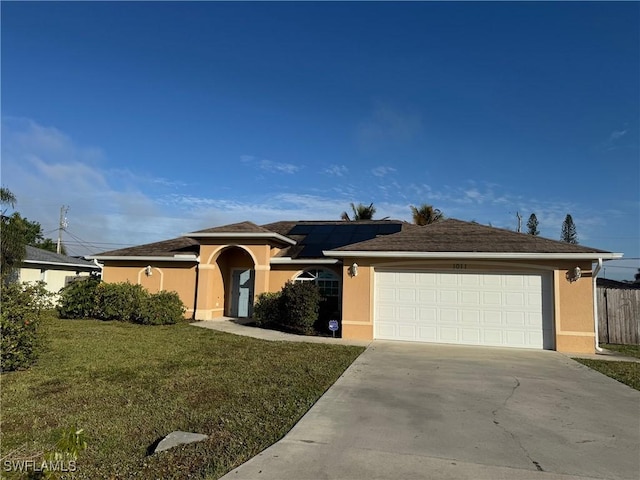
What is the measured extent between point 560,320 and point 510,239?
2776mm

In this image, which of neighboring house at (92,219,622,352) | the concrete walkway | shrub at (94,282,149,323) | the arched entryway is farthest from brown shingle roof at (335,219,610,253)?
shrub at (94,282,149,323)

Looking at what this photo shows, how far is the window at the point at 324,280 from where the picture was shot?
1617cm

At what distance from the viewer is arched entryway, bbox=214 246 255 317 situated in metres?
18.8

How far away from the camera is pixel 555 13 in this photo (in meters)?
10.9

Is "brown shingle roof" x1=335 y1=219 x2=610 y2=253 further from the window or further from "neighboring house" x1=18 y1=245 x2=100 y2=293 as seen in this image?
"neighboring house" x1=18 y1=245 x2=100 y2=293

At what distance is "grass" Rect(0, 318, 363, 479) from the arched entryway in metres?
7.56

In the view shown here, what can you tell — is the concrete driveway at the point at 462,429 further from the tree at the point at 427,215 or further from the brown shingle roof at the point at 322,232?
the tree at the point at 427,215

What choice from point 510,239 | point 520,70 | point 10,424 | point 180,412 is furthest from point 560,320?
point 10,424

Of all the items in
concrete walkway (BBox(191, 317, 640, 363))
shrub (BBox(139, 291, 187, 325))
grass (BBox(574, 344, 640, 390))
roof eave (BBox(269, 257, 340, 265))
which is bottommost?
grass (BBox(574, 344, 640, 390))

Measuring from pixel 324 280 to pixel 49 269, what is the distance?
16989mm

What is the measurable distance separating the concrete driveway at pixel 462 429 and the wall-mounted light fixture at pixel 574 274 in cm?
366

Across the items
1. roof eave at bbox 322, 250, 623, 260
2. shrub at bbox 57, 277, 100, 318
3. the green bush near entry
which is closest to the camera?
roof eave at bbox 322, 250, 623, 260

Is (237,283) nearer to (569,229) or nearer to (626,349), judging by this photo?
(626,349)

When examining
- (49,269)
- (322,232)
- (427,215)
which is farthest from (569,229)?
(49,269)
